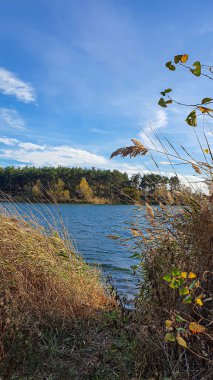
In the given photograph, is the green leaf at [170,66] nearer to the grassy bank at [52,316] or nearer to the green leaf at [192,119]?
the green leaf at [192,119]

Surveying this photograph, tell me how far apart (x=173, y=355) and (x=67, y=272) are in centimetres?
270

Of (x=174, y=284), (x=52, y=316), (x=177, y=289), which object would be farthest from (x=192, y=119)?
(x=52, y=316)

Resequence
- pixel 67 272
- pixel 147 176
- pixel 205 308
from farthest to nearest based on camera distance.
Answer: pixel 67 272 < pixel 147 176 < pixel 205 308

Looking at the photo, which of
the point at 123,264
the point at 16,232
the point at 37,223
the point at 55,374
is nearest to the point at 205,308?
the point at 55,374

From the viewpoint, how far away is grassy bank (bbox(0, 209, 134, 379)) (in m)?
3.29

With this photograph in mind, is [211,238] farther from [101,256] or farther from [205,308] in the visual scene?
[101,256]

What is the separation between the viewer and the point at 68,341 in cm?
407

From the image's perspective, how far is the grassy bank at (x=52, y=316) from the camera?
3.29 meters

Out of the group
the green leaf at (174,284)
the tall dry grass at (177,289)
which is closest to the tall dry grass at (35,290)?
the tall dry grass at (177,289)

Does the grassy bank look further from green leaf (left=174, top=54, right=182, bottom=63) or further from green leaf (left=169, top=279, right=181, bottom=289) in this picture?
green leaf (left=174, top=54, right=182, bottom=63)

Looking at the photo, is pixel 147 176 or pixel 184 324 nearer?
pixel 184 324

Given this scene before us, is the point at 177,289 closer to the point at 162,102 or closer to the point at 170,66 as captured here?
the point at 162,102

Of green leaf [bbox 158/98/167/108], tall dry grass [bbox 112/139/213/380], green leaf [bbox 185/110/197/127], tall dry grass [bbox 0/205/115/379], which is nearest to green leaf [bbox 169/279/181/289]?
tall dry grass [bbox 112/139/213/380]

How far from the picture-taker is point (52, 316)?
436 cm
